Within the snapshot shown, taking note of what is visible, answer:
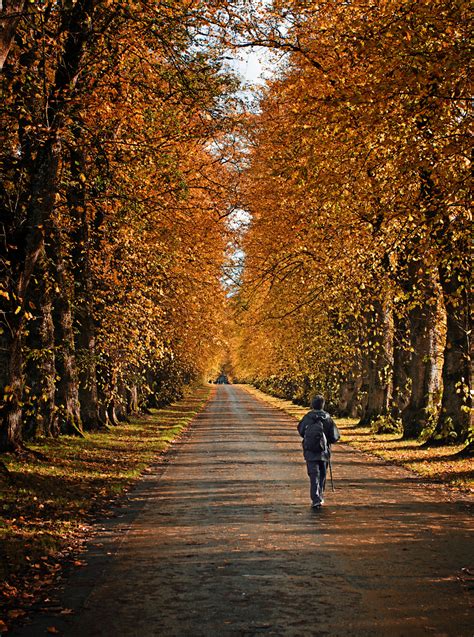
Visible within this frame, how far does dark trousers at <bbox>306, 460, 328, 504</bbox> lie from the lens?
11.8 meters

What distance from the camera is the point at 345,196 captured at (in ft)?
50.2

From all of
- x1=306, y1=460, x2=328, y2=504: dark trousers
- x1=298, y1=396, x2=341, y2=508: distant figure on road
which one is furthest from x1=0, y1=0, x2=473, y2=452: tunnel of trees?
x1=306, y1=460, x2=328, y2=504: dark trousers

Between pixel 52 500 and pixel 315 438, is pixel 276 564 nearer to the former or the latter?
pixel 315 438

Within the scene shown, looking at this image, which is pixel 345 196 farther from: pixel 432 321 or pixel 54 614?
pixel 54 614

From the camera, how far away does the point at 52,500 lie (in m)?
12.0

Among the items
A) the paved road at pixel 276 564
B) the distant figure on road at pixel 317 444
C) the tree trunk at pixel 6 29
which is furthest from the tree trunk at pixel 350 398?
the tree trunk at pixel 6 29

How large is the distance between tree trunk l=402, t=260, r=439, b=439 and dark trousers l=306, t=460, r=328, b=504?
10.9m

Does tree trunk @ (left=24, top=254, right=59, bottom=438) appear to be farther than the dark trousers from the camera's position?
Yes

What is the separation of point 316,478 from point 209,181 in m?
10.8

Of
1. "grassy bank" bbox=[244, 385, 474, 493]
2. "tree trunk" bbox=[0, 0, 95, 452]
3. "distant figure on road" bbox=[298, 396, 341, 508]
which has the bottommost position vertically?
"grassy bank" bbox=[244, 385, 474, 493]

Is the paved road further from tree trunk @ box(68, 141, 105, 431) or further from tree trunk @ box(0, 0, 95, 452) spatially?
tree trunk @ box(68, 141, 105, 431)

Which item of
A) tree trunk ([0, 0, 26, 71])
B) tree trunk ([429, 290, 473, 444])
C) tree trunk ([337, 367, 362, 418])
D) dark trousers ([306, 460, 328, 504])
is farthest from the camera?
tree trunk ([337, 367, 362, 418])

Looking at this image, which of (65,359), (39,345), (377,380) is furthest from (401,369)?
(39,345)

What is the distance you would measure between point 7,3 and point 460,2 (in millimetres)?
5979
